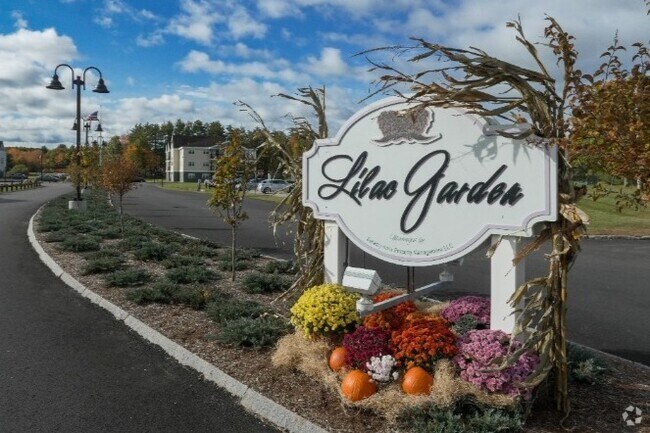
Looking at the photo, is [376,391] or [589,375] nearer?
[376,391]

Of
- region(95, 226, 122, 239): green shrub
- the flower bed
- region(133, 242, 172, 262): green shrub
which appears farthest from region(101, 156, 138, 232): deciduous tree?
the flower bed

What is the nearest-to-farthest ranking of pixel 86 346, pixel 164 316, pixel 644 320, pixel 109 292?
pixel 86 346, pixel 164 316, pixel 644 320, pixel 109 292

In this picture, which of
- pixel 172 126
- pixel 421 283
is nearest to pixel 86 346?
pixel 421 283

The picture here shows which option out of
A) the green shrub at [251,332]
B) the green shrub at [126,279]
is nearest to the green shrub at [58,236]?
the green shrub at [126,279]

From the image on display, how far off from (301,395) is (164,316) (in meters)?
3.18

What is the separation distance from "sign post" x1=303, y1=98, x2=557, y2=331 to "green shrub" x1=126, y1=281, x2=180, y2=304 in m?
3.26

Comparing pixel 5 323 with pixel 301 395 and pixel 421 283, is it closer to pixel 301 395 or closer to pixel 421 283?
pixel 301 395

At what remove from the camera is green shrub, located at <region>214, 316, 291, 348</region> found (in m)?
5.99

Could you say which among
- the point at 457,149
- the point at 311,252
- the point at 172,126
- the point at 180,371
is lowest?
the point at 180,371

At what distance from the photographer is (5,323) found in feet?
23.9

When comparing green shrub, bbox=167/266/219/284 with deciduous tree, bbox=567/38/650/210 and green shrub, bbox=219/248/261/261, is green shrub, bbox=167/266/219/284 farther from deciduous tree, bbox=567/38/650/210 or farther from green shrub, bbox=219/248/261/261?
deciduous tree, bbox=567/38/650/210

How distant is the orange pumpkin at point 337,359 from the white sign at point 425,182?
1.01m

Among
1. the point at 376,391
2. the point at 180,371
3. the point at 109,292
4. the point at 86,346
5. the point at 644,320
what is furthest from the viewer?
the point at 109,292

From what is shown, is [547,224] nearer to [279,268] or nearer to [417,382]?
[417,382]
